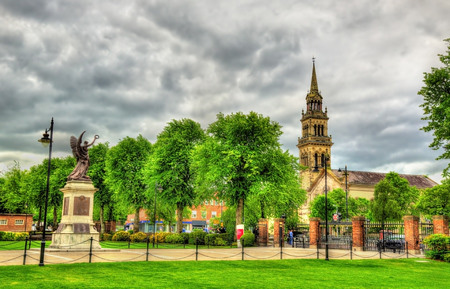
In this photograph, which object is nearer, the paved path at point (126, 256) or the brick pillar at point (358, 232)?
the paved path at point (126, 256)

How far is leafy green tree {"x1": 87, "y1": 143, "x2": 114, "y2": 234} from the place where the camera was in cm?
5688

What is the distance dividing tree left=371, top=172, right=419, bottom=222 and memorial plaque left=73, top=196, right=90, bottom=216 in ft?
159

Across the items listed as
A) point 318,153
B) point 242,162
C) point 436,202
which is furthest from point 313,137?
point 242,162

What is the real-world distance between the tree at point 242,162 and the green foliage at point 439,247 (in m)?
14.4

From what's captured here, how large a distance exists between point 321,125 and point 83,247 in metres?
86.8

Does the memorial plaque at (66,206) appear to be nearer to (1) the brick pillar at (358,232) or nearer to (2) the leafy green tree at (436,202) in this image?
(1) the brick pillar at (358,232)

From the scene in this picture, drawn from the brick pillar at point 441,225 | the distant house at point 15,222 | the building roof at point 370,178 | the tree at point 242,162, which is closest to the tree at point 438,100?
the brick pillar at point 441,225

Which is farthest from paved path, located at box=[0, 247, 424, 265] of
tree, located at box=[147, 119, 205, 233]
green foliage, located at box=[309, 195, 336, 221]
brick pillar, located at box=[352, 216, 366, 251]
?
green foliage, located at box=[309, 195, 336, 221]

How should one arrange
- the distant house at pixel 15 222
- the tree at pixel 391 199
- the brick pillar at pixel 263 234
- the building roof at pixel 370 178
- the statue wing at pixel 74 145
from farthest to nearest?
the building roof at pixel 370 178 < the tree at pixel 391 199 < the distant house at pixel 15 222 < the brick pillar at pixel 263 234 < the statue wing at pixel 74 145

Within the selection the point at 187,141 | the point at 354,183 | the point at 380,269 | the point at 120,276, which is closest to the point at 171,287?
the point at 120,276

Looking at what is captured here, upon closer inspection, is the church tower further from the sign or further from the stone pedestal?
the stone pedestal

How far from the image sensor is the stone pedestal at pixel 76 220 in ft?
93.8

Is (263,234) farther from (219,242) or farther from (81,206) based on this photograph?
(81,206)

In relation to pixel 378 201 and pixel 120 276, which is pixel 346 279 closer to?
pixel 120 276
